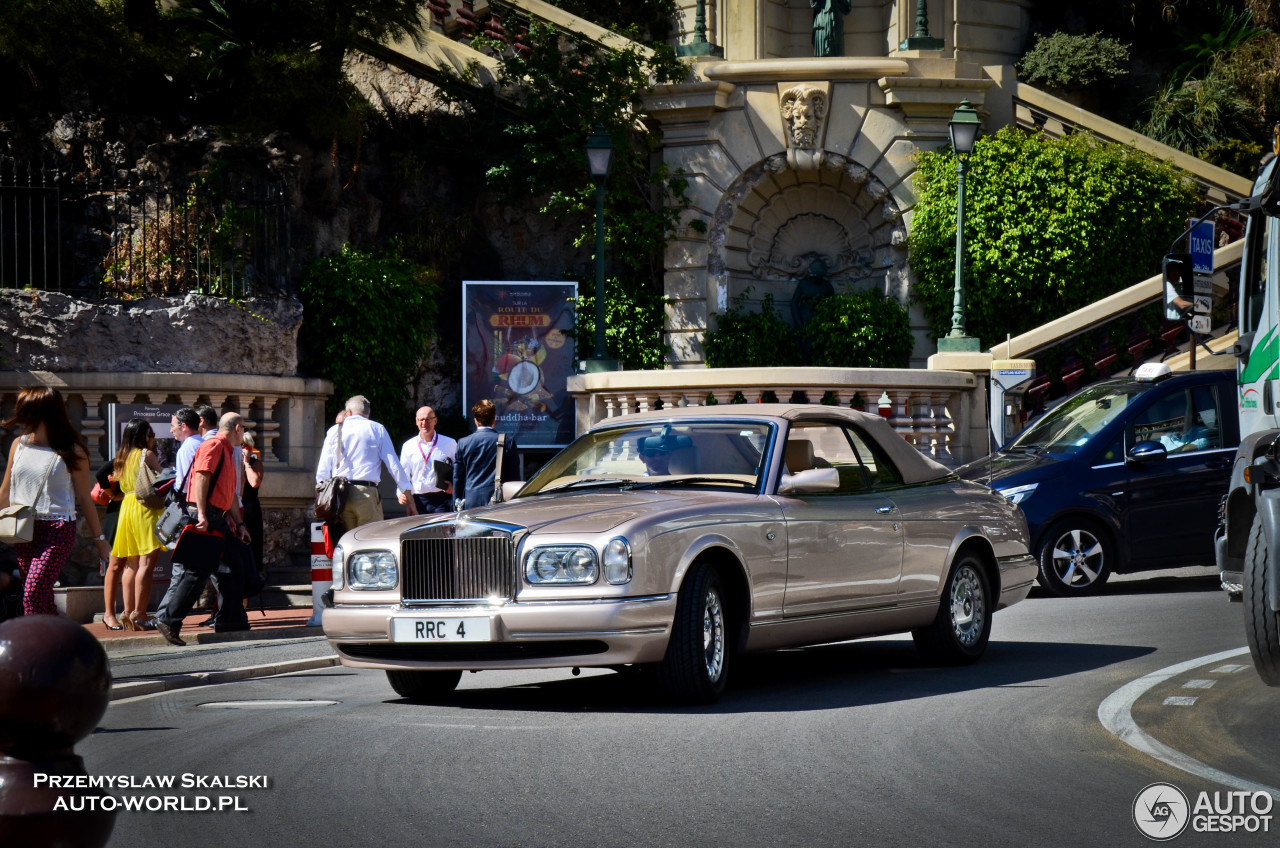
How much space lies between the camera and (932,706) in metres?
8.02

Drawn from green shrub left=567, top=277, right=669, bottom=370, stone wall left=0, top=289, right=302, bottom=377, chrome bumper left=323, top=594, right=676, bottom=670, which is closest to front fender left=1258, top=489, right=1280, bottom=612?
chrome bumper left=323, top=594, right=676, bottom=670

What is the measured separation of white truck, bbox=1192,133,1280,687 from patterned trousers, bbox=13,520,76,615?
262 inches

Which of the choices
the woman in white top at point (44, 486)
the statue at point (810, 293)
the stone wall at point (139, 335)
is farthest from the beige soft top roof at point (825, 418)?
the statue at point (810, 293)

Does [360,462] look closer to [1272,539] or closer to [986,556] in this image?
[986,556]

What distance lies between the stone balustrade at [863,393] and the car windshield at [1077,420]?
2.35m

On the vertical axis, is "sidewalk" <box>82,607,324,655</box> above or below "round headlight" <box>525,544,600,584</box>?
below

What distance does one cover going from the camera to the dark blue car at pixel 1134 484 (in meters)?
14.2

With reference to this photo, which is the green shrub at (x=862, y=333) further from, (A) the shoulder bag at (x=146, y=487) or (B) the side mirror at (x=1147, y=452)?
(A) the shoulder bag at (x=146, y=487)

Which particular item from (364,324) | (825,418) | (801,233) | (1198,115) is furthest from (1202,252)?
(1198,115)

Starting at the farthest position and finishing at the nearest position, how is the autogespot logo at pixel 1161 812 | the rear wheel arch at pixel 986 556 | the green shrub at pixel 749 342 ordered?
the green shrub at pixel 749 342, the rear wheel arch at pixel 986 556, the autogespot logo at pixel 1161 812

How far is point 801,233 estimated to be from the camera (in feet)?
86.3

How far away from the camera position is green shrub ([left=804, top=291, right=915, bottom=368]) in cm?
2409

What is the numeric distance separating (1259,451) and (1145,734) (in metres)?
2.27

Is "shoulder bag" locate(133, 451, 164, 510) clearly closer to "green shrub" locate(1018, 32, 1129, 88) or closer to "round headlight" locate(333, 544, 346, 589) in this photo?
"round headlight" locate(333, 544, 346, 589)
